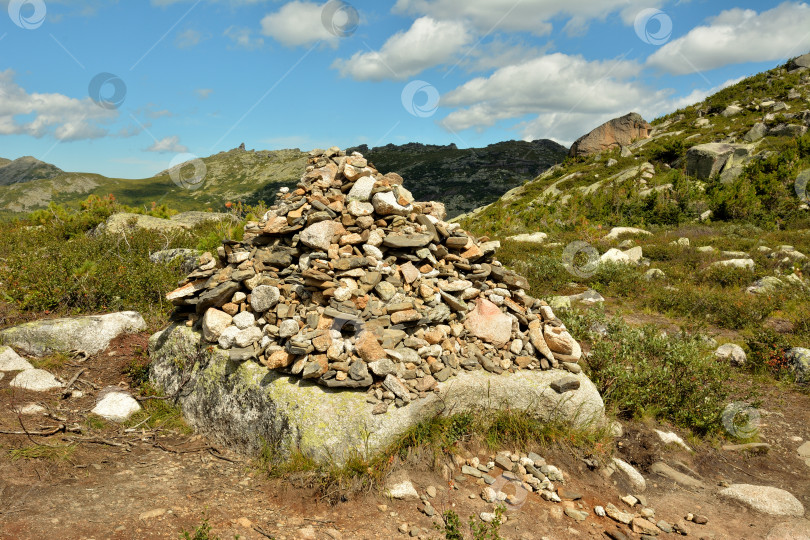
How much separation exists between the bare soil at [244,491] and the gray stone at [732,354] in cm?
283

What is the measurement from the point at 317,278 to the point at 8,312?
300 inches

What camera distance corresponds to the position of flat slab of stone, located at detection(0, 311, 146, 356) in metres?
7.52

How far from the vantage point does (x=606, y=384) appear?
677 centimetres

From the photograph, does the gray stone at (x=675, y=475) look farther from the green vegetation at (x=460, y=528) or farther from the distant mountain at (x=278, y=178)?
the distant mountain at (x=278, y=178)

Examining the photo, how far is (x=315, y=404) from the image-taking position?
4.99 m

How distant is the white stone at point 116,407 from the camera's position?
621 cm

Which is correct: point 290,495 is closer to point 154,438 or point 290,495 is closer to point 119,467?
point 119,467

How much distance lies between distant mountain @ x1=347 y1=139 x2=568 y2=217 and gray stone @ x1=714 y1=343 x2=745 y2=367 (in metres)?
59.5

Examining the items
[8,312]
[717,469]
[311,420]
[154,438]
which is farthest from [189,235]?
[717,469]

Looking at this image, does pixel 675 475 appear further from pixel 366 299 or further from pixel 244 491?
pixel 244 491

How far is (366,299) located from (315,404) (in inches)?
58.5

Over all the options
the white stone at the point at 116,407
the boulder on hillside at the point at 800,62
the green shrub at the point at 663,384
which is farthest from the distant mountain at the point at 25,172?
the boulder on hillside at the point at 800,62

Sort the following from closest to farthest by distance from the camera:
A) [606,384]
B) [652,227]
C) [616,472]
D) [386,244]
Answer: [616,472]
[386,244]
[606,384]
[652,227]

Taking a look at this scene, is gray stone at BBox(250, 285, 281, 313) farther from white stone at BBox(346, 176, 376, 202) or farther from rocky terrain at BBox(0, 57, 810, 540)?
white stone at BBox(346, 176, 376, 202)
